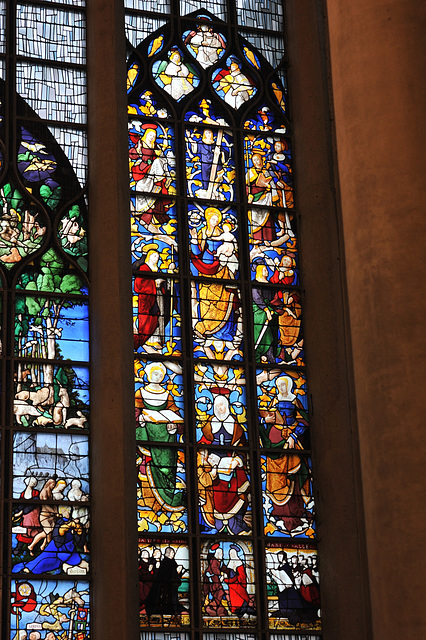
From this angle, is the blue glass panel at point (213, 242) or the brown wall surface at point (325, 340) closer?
the brown wall surface at point (325, 340)

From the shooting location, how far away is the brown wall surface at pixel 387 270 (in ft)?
14.8

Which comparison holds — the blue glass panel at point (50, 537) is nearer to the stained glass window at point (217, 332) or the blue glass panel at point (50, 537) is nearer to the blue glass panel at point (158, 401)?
the stained glass window at point (217, 332)

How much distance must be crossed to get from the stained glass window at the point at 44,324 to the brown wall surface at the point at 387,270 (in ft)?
16.2

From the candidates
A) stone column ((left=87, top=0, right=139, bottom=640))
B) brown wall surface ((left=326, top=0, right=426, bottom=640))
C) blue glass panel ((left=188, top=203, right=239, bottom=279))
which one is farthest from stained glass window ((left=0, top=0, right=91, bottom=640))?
brown wall surface ((left=326, top=0, right=426, bottom=640))

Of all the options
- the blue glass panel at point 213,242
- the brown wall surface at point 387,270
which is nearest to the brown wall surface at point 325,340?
the blue glass panel at point 213,242

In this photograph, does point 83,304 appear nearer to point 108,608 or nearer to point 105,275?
point 105,275

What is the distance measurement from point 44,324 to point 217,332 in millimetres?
1448

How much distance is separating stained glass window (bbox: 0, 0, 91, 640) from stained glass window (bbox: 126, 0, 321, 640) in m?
0.49

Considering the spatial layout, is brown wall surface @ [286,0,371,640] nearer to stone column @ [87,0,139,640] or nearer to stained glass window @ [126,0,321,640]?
stained glass window @ [126,0,321,640]

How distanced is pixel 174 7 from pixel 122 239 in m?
2.68

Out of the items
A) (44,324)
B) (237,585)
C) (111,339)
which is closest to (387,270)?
(111,339)

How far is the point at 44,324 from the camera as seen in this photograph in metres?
9.95

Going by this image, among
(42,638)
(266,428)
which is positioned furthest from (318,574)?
(42,638)

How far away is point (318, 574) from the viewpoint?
32.6ft
